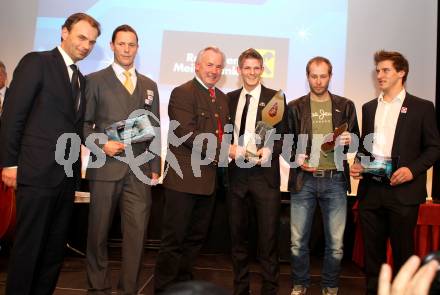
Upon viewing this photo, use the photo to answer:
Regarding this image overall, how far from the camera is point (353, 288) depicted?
3.47 metres

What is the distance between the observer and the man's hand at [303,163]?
296cm

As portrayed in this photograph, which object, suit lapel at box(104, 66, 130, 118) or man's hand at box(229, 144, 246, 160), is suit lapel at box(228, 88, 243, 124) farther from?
suit lapel at box(104, 66, 130, 118)

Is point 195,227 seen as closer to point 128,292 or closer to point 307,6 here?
point 128,292

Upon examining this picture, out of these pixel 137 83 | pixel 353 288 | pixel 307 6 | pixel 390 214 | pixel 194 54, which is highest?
pixel 307 6

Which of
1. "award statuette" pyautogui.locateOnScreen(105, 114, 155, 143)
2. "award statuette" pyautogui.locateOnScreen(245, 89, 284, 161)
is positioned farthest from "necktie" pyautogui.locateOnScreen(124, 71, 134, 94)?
"award statuette" pyautogui.locateOnScreen(245, 89, 284, 161)

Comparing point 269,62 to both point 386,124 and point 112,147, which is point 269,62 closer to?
point 386,124

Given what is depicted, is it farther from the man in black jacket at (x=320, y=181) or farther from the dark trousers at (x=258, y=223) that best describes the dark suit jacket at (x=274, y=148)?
the man in black jacket at (x=320, y=181)

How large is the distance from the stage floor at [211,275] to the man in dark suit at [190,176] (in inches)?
18.9

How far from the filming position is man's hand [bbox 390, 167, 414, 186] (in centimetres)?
267

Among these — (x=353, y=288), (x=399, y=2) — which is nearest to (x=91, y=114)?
(x=353, y=288)

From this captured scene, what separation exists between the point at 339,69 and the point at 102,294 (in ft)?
9.92

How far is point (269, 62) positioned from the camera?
412cm

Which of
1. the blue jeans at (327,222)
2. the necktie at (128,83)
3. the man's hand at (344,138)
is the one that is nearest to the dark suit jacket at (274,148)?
the blue jeans at (327,222)

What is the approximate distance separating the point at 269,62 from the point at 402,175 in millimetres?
1904
